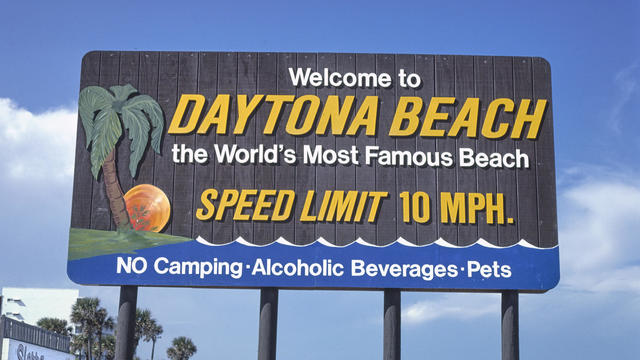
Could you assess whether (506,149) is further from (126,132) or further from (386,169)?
(126,132)

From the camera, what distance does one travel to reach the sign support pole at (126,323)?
15984 millimetres

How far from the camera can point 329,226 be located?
52.7 feet

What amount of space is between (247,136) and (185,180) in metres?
1.60

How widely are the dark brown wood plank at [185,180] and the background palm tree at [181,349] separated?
5600 centimetres

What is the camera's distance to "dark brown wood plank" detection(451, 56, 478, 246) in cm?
1606

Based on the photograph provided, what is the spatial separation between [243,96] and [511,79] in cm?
574

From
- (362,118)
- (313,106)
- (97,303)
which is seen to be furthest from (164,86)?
(97,303)

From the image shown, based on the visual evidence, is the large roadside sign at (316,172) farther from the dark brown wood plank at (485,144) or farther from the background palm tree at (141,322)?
the background palm tree at (141,322)

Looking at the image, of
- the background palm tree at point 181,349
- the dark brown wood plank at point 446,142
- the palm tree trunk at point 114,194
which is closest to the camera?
the dark brown wood plank at point 446,142

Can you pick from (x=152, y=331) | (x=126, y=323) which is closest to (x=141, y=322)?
(x=152, y=331)

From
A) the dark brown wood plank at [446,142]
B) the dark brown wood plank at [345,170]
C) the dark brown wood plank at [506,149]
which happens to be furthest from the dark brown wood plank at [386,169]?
the dark brown wood plank at [506,149]

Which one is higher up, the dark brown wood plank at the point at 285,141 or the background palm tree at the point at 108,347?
the dark brown wood plank at the point at 285,141

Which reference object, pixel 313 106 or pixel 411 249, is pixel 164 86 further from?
pixel 411 249

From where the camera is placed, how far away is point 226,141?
1653 centimetres
